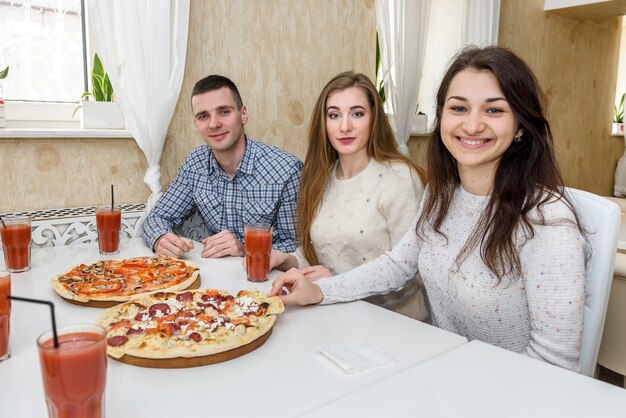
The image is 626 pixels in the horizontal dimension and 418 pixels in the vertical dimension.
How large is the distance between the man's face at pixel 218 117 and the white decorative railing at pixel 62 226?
622 mm

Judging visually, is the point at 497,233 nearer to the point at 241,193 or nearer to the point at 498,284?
the point at 498,284

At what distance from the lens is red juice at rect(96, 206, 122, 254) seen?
1785 mm

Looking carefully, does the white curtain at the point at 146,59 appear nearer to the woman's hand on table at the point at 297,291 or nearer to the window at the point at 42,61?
→ the window at the point at 42,61

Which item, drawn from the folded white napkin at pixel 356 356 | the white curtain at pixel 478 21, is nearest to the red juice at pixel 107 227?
the folded white napkin at pixel 356 356

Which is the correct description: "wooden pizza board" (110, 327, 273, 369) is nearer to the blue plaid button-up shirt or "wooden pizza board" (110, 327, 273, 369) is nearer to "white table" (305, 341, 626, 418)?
"white table" (305, 341, 626, 418)

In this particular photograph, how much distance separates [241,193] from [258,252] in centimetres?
86

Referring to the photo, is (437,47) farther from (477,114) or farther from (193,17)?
(477,114)

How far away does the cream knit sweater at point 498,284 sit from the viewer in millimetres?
1101

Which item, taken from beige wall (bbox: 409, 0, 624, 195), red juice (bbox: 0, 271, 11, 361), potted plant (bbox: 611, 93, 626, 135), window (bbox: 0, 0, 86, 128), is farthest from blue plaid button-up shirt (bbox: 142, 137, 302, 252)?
potted plant (bbox: 611, 93, 626, 135)

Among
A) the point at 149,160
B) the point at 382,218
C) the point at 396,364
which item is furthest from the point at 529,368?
the point at 149,160

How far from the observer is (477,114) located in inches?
50.9

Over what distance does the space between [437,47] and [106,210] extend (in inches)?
123

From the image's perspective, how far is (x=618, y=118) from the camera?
561cm

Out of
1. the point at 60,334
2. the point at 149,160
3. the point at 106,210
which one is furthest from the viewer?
the point at 149,160
